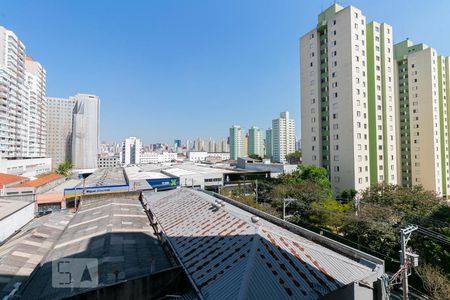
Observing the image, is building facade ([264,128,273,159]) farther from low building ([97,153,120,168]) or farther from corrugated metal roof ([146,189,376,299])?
corrugated metal roof ([146,189,376,299])

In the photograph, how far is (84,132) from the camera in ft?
294

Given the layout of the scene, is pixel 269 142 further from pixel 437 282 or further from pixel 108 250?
pixel 108 250

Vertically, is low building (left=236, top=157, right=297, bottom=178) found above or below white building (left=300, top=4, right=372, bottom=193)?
below

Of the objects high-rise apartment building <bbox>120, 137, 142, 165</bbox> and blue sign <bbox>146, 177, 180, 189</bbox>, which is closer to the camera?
blue sign <bbox>146, 177, 180, 189</bbox>

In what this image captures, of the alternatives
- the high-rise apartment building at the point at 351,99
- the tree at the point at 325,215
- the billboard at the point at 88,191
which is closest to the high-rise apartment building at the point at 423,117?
the high-rise apartment building at the point at 351,99

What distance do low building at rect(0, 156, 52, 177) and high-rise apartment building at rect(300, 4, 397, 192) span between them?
66778 mm

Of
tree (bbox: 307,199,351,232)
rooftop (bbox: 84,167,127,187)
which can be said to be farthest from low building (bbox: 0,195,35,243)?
tree (bbox: 307,199,351,232)

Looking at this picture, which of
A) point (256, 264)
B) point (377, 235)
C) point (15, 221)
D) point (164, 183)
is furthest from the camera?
point (164, 183)

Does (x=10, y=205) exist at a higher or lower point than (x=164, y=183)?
lower

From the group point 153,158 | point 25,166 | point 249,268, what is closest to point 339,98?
point 249,268

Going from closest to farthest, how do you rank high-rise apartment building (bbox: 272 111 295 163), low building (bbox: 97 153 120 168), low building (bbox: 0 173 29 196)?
low building (bbox: 0 173 29 196) < low building (bbox: 97 153 120 168) < high-rise apartment building (bbox: 272 111 295 163)

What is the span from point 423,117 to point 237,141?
384 feet

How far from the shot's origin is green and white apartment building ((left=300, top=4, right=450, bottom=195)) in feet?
124

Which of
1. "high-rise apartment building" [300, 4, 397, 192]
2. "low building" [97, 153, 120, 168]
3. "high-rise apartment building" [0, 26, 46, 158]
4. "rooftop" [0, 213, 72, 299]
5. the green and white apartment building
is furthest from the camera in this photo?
"low building" [97, 153, 120, 168]
